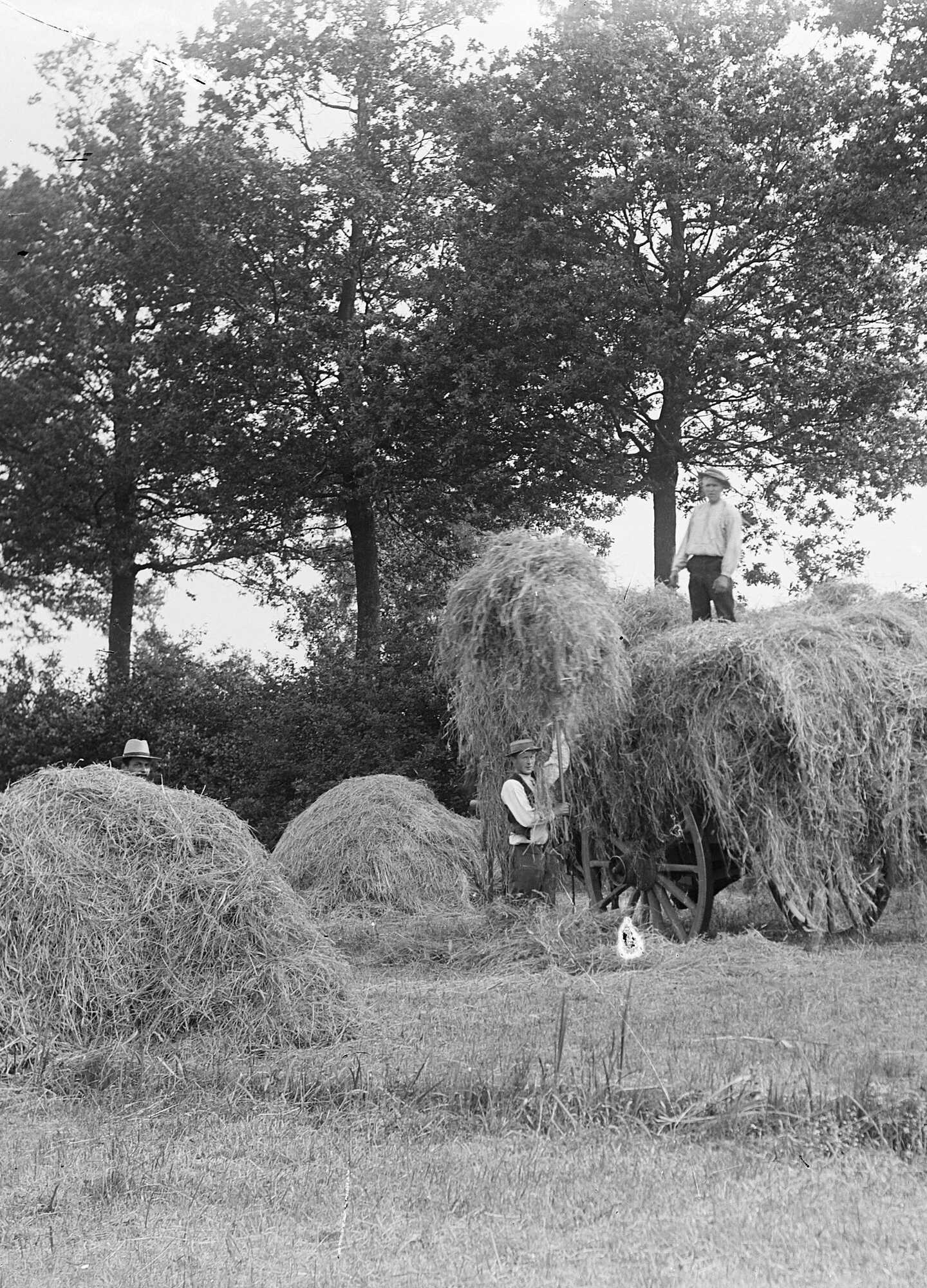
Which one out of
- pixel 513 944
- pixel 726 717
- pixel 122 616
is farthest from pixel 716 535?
pixel 122 616

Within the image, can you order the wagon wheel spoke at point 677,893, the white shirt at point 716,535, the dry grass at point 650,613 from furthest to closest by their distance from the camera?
1. the white shirt at point 716,535
2. the dry grass at point 650,613
3. the wagon wheel spoke at point 677,893

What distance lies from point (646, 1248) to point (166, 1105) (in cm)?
300

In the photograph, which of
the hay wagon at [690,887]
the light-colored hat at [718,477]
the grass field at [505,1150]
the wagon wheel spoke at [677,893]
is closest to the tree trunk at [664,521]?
the light-colored hat at [718,477]

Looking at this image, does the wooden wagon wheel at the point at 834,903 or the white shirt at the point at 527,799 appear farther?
the white shirt at the point at 527,799

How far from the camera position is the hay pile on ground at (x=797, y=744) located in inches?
428

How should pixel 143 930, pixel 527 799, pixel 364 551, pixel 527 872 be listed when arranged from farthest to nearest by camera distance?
1. pixel 364 551
2. pixel 527 872
3. pixel 527 799
4. pixel 143 930

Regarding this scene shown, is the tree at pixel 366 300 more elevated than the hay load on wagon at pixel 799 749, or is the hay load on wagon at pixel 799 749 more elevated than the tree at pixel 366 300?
the tree at pixel 366 300

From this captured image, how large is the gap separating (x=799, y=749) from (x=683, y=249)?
16.2 meters

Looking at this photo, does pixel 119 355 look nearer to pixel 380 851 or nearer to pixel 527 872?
pixel 380 851

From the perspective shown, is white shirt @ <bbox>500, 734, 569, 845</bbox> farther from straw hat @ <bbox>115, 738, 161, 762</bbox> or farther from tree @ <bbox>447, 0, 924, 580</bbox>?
tree @ <bbox>447, 0, 924, 580</bbox>

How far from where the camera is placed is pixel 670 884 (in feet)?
39.4

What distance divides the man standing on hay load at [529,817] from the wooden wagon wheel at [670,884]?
1.95 feet

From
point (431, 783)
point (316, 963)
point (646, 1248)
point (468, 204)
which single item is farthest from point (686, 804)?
point (468, 204)

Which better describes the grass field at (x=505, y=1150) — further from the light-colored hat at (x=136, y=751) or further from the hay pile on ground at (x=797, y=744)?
the light-colored hat at (x=136, y=751)
